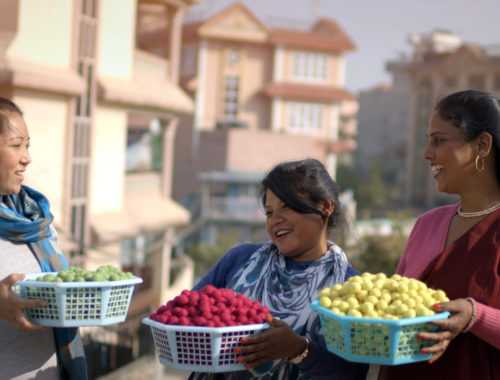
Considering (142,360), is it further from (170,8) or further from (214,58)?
(214,58)

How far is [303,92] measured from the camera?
3594 centimetres

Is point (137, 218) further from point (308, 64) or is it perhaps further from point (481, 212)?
point (308, 64)

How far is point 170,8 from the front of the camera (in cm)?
1680

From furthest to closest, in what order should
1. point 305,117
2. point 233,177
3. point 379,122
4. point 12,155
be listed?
point 379,122, point 305,117, point 233,177, point 12,155

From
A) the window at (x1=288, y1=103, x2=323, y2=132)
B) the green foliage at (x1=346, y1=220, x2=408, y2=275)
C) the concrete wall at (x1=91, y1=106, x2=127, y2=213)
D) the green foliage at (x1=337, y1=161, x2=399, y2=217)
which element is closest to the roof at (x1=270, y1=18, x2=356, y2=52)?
the window at (x1=288, y1=103, x2=323, y2=132)

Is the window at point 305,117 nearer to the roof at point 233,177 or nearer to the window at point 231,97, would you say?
the window at point 231,97

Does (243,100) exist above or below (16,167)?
above

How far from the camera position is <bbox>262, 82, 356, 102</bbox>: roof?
35938 mm

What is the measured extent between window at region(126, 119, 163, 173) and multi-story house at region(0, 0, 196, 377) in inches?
1.2

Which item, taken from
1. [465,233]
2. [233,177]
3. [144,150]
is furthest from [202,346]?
[233,177]

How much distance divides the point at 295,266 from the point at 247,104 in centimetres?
3484

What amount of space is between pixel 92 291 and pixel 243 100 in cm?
3517

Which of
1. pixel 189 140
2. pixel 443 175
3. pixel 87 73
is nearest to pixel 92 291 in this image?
pixel 443 175

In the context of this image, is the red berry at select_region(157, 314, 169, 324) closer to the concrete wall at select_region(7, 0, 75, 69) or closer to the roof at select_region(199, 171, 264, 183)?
the concrete wall at select_region(7, 0, 75, 69)
